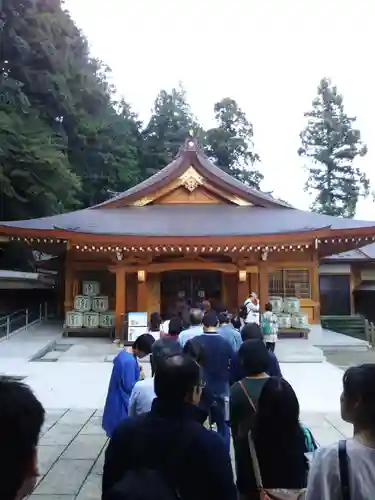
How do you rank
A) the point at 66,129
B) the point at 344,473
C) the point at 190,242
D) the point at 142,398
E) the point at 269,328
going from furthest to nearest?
1. the point at 66,129
2. the point at 190,242
3. the point at 269,328
4. the point at 142,398
5. the point at 344,473

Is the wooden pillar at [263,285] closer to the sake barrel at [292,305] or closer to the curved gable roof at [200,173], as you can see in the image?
the sake barrel at [292,305]

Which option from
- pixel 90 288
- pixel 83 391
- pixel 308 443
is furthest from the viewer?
pixel 90 288

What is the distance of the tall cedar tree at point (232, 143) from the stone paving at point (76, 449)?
33.9 m

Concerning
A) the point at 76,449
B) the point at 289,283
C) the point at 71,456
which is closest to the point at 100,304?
the point at 289,283

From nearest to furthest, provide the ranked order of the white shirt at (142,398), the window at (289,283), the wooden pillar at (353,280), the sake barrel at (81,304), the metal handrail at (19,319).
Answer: the white shirt at (142,398), the sake barrel at (81,304), the metal handrail at (19,319), the window at (289,283), the wooden pillar at (353,280)

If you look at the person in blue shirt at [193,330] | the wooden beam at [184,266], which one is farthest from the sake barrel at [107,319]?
the person in blue shirt at [193,330]

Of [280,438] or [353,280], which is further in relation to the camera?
[353,280]

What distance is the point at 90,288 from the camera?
16.2 m

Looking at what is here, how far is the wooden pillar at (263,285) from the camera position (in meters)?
15.1

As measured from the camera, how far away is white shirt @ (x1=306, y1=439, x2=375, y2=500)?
1734 millimetres

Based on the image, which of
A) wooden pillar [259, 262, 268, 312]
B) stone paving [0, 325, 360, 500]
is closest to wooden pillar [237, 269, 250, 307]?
wooden pillar [259, 262, 268, 312]

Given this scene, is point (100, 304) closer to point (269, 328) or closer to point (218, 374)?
point (269, 328)

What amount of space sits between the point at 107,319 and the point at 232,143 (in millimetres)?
26965

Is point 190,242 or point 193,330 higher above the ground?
point 190,242
